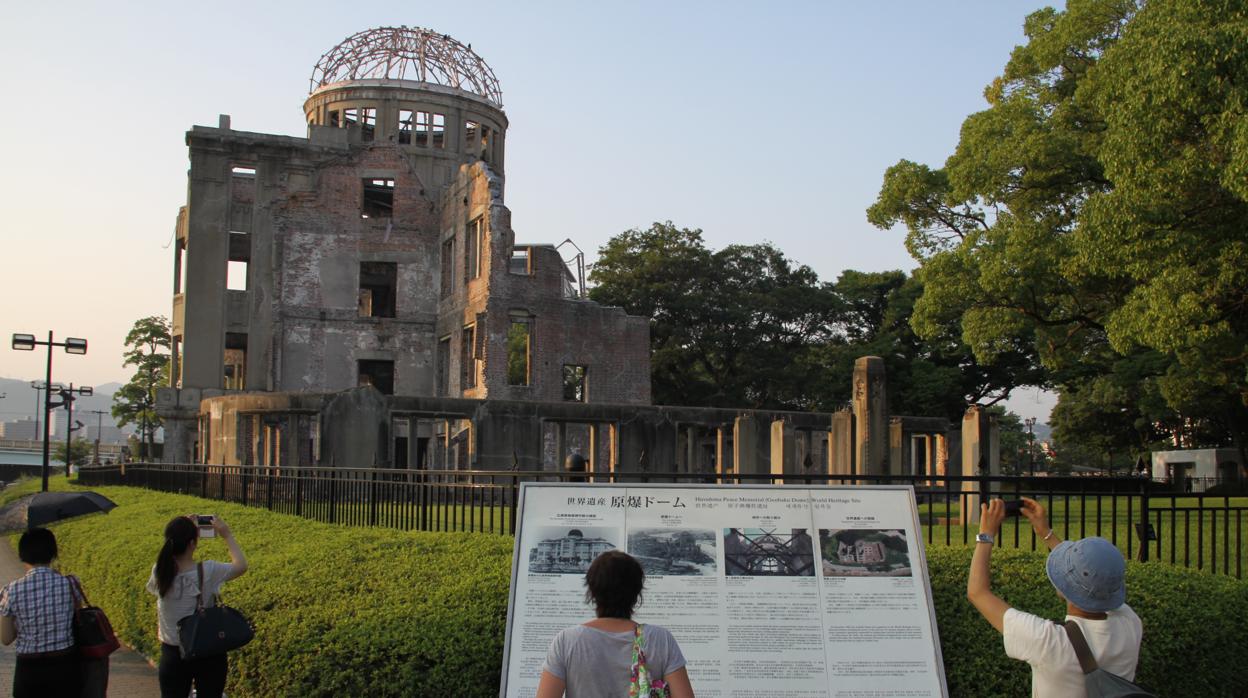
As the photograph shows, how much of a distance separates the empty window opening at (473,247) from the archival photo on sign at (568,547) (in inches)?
1287

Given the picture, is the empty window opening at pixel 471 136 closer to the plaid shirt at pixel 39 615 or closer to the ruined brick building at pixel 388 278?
the ruined brick building at pixel 388 278

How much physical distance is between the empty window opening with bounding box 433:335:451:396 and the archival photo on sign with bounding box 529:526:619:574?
35463 mm

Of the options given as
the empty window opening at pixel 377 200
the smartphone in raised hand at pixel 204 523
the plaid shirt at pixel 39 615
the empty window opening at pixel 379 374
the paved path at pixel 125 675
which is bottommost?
the paved path at pixel 125 675

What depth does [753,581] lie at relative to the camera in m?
6.13

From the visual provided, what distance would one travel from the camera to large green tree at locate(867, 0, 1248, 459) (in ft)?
49.8

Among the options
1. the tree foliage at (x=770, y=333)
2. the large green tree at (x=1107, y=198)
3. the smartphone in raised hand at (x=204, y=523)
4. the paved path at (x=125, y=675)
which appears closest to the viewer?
the smartphone in raised hand at (x=204, y=523)

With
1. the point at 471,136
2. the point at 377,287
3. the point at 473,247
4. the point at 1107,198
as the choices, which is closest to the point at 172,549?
the point at 1107,198

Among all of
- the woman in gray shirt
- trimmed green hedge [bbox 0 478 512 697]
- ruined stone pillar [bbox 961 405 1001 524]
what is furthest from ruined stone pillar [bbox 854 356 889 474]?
the woman in gray shirt

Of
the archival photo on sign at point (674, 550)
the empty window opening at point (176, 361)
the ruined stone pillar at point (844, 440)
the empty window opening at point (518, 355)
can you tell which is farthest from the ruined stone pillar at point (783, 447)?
the empty window opening at point (518, 355)

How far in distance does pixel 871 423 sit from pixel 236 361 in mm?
36263

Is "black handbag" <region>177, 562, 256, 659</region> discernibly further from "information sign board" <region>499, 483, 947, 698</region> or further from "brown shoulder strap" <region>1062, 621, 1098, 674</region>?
"brown shoulder strap" <region>1062, 621, 1098, 674</region>

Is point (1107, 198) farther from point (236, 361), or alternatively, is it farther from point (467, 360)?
point (236, 361)

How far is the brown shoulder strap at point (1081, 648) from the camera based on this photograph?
4.04 metres

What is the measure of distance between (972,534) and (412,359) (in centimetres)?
3064
